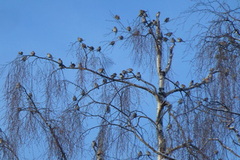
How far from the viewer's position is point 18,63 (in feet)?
23.9

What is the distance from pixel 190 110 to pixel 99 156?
100 centimetres

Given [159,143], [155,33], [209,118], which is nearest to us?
[209,118]

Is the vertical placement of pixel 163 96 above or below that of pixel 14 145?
above

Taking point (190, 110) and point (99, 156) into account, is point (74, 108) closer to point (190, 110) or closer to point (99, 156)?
point (99, 156)

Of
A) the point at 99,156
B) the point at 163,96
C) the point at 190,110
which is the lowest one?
the point at 99,156

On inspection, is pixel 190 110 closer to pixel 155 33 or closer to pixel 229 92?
pixel 229 92

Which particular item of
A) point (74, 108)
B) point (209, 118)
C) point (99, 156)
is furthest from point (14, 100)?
point (209, 118)

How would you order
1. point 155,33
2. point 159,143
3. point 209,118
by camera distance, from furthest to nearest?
1. point 155,33
2. point 159,143
3. point 209,118

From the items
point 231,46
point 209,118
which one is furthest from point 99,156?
point 231,46

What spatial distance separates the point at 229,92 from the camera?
6621 mm

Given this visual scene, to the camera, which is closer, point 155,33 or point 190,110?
point 190,110

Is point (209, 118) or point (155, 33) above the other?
point (155, 33)

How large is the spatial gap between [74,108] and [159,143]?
96 cm

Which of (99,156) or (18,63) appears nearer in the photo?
(99,156)
